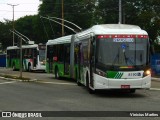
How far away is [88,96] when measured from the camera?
1870 cm

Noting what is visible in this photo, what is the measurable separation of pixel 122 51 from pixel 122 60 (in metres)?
0.37

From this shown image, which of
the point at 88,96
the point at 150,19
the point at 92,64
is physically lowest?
the point at 88,96

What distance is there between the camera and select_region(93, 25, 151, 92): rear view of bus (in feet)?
59.4

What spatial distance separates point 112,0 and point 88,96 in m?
57.7

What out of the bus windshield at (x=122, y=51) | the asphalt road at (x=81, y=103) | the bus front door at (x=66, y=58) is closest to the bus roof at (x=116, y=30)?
the bus windshield at (x=122, y=51)

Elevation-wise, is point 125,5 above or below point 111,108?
above

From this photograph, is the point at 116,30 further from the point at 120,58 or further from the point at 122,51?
the point at 120,58

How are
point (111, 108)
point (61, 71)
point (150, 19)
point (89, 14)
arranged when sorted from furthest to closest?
point (89, 14)
point (150, 19)
point (61, 71)
point (111, 108)

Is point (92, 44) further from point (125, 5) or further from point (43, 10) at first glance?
point (43, 10)

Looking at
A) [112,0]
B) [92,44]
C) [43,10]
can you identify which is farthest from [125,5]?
[92,44]

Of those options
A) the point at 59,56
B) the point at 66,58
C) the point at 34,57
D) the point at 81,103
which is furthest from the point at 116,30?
the point at 34,57

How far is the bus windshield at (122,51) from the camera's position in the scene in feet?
59.9

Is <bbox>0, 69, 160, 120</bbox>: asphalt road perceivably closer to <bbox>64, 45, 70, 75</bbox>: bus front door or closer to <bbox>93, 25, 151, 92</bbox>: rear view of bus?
<bbox>93, 25, 151, 92</bbox>: rear view of bus

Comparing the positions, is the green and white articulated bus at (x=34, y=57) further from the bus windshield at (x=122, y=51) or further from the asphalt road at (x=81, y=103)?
the bus windshield at (x=122, y=51)
